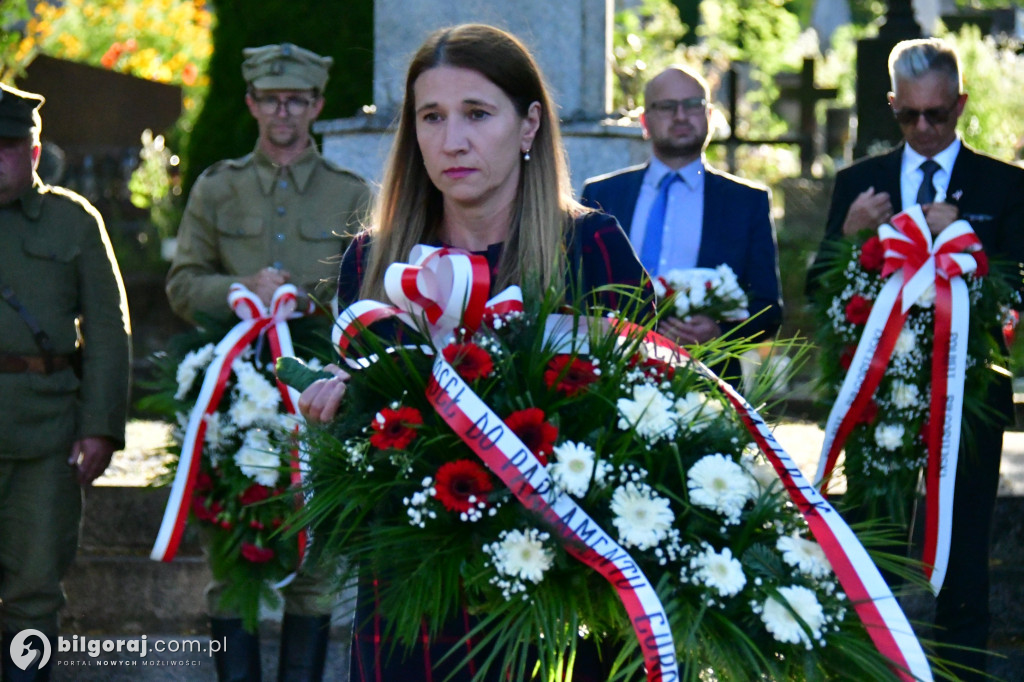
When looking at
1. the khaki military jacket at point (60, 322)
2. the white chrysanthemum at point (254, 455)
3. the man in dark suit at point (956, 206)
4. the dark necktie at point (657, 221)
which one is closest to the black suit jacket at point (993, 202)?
the man in dark suit at point (956, 206)

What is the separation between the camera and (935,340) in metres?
4.33

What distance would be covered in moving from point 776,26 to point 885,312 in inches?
680

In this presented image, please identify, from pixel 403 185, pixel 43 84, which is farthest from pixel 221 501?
pixel 43 84

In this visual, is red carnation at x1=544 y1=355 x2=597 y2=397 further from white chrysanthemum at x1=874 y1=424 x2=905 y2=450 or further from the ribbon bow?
white chrysanthemum at x1=874 y1=424 x2=905 y2=450

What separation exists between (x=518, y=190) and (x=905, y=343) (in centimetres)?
204

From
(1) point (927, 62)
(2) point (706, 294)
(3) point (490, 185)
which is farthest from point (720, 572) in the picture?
(1) point (927, 62)

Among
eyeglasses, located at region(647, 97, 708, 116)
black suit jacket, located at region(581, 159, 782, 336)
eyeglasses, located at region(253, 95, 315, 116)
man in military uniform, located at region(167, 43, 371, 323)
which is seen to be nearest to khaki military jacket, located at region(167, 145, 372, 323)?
man in military uniform, located at region(167, 43, 371, 323)

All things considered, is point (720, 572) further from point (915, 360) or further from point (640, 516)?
point (915, 360)

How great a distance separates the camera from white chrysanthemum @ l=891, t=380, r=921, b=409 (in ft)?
14.3

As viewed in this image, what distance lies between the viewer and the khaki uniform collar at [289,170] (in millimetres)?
5055

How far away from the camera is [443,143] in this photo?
262 centimetres

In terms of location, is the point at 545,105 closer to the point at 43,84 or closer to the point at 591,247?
the point at 591,247

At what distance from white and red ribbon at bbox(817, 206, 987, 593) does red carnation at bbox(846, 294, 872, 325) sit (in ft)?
0.16

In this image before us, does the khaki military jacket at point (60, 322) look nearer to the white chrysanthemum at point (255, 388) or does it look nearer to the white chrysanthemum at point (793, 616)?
the white chrysanthemum at point (255, 388)
